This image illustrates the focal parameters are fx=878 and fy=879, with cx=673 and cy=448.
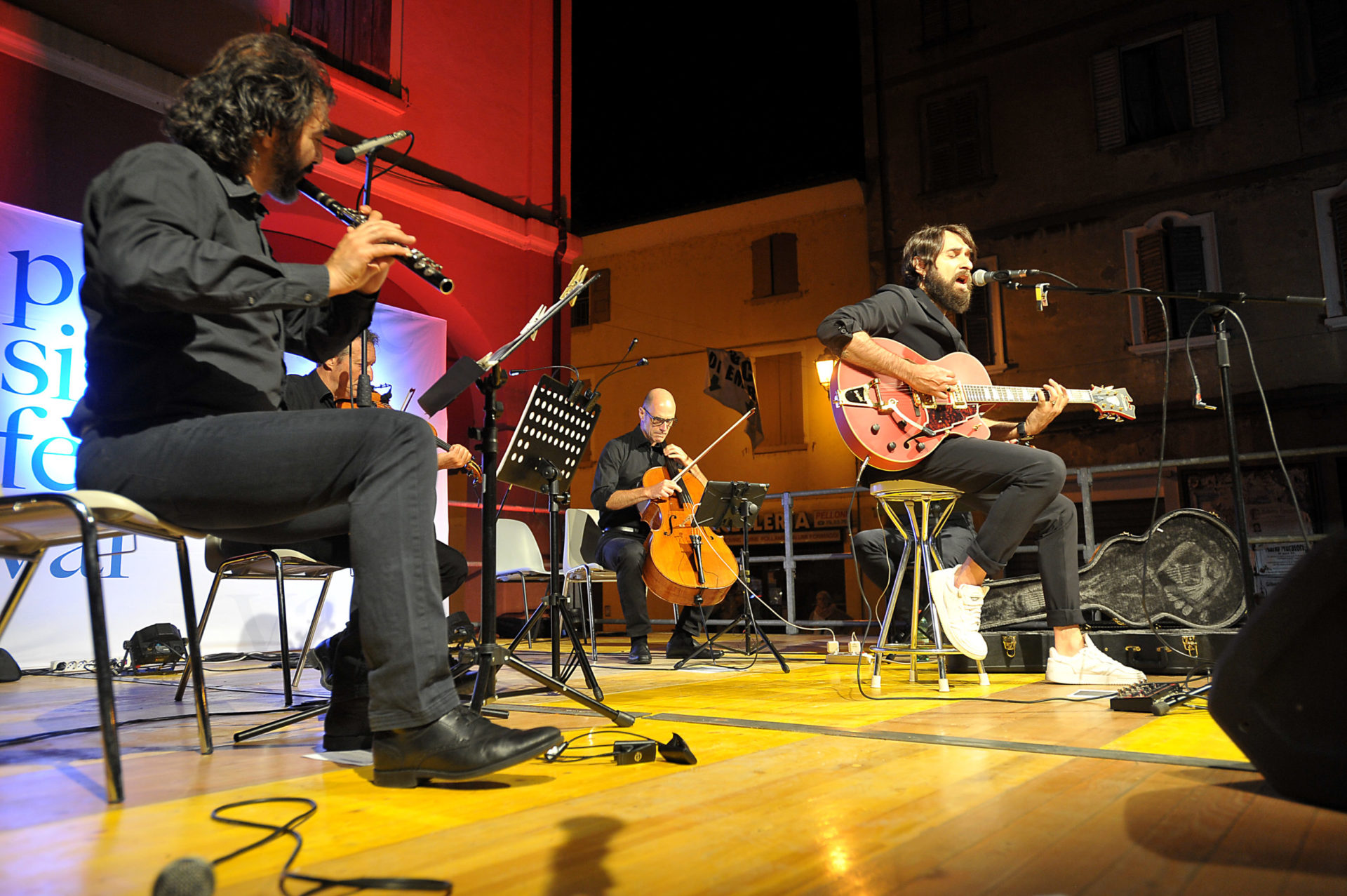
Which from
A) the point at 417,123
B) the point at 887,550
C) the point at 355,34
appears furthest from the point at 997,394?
the point at 355,34

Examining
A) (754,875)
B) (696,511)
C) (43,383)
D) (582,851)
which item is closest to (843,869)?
(754,875)

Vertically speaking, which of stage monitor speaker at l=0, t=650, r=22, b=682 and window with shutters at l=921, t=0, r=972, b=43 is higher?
window with shutters at l=921, t=0, r=972, b=43

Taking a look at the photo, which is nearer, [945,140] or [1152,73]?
[1152,73]

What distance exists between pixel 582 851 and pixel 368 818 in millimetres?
387

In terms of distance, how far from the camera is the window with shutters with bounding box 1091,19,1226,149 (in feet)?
34.1

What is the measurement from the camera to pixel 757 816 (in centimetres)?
123

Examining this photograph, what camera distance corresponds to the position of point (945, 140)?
477 inches

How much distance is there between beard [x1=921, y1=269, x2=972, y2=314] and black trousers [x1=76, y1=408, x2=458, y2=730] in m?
2.31

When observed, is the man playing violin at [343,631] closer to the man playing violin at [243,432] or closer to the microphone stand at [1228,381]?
the man playing violin at [243,432]

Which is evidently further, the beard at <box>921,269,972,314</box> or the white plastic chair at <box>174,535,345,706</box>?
the beard at <box>921,269,972,314</box>

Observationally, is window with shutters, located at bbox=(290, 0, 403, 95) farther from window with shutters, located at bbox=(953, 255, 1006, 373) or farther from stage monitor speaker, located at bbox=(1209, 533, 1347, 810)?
window with shutters, located at bbox=(953, 255, 1006, 373)

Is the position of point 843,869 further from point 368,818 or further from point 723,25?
point 723,25

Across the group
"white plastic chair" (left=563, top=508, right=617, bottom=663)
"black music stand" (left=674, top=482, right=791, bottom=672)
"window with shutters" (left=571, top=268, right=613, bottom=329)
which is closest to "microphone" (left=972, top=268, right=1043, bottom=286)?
"black music stand" (left=674, top=482, right=791, bottom=672)

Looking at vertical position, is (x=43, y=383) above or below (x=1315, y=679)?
above
